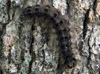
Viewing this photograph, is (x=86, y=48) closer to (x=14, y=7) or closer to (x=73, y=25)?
(x=73, y=25)

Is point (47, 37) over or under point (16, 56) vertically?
over

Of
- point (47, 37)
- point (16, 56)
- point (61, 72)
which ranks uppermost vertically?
point (47, 37)

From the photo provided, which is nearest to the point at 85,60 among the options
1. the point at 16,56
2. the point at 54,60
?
the point at 54,60

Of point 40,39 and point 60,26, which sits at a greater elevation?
point 60,26
